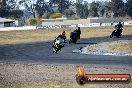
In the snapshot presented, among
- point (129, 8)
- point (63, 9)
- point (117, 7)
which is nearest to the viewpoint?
point (129, 8)

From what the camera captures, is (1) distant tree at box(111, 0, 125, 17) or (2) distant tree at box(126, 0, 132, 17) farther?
(1) distant tree at box(111, 0, 125, 17)

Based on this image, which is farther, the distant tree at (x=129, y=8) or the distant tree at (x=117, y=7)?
A: the distant tree at (x=117, y=7)

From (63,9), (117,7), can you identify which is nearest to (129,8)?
(117,7)

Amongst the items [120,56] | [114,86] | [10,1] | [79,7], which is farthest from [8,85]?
[79,7]

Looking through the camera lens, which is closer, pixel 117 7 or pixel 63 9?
pixel 117 7

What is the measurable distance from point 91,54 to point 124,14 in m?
119

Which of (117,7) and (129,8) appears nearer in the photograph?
(129,8)

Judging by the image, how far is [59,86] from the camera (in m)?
12.1

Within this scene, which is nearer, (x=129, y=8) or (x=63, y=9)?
(x=129, y=8)

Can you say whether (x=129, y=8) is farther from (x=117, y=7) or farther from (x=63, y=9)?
(x=63, y=9)

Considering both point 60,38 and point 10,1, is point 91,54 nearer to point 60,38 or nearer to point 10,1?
point 60,38

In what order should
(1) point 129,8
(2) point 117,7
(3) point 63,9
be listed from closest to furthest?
(1) point 129,8 → (2) point 117,7 → (3) point 63,9

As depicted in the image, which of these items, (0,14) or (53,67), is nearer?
(53,67)

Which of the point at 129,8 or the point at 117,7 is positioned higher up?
the point at 117,7
